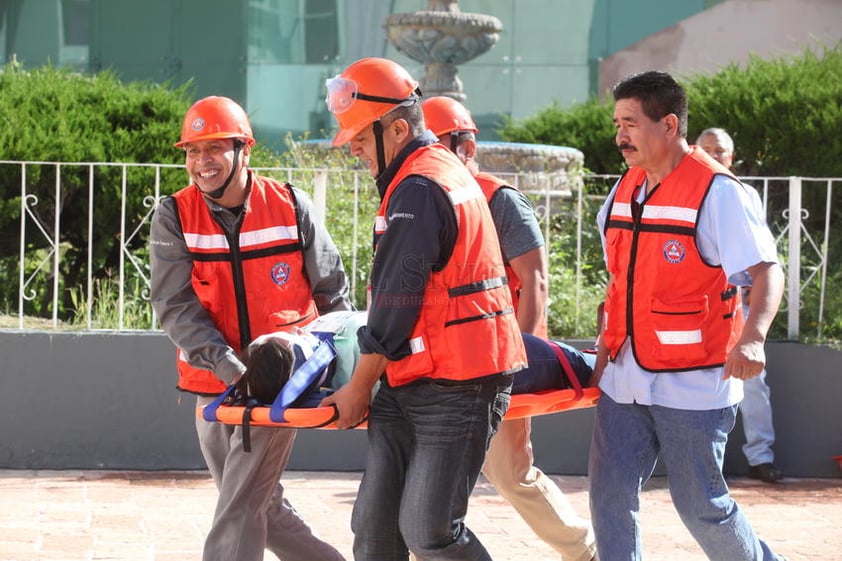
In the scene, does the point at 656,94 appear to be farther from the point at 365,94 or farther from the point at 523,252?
the point at 365,94

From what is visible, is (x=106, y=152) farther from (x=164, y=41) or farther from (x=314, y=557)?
→ (x=164, y=41)

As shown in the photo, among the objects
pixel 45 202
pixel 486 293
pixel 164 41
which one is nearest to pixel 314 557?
pixel 486 293

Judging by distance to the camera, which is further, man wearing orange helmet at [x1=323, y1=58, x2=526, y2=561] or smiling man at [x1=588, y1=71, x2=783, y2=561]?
smiling man at [x1=588, y1=71, x2=783, y2=561]

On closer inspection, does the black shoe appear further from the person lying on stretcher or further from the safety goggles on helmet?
the safety goggles on helmet

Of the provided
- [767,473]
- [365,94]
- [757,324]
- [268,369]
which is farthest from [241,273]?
[767,473]

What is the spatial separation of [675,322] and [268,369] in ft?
4.23

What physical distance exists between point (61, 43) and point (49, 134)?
9.85m

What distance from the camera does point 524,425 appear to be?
499 centimetres

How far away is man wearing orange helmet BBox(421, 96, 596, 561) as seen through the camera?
16.0ft

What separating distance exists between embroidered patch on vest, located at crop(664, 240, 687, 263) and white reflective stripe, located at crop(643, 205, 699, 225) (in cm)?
8

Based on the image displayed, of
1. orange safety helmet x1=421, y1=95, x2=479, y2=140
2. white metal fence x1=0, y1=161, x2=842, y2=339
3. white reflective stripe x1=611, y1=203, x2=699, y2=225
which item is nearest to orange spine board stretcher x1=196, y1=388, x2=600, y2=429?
white reflective stripe x1=611, y1=203, x2=699, y2=225

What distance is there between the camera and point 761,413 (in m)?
7.61

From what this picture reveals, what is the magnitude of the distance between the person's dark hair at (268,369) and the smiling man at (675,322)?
3.71 ft

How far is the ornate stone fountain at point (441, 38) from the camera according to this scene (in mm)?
12062
